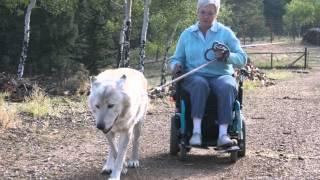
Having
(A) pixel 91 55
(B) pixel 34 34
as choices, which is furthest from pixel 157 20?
(B) pixel 34 34

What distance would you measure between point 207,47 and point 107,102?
2137 mm

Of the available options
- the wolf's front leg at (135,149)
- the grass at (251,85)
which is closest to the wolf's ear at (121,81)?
the wolf's front leg at (135,149)

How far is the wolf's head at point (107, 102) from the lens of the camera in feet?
17.8

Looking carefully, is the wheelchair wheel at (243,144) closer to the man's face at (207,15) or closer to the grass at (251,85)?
the man's face at (207,15)

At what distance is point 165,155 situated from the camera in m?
7.50

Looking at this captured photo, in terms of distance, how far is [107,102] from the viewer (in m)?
5.43

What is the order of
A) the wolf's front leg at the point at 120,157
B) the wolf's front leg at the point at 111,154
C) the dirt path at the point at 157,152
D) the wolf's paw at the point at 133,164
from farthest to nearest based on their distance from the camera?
the wolf's paw at the point at 133,164 → the dirt path at the point at 157,152 → the wolf's front leg at the point at 111,154 → the wolf's front leg at the point at 120,157

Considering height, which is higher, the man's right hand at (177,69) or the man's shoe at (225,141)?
the man's right hand at (177,69)

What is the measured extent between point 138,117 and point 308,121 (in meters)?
5.69

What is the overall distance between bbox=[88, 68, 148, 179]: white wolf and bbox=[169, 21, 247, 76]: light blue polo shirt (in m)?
0.96

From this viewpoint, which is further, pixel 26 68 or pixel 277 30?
pixel 277 30

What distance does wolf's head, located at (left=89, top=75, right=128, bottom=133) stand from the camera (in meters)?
5.42

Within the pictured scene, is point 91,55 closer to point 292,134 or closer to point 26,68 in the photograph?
point 26,68

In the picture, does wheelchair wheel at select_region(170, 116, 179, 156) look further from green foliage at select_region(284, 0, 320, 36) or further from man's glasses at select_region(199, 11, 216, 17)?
green foliage at select_region(284, 0, 320, 36)
